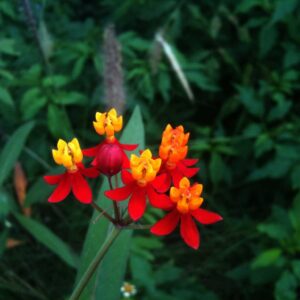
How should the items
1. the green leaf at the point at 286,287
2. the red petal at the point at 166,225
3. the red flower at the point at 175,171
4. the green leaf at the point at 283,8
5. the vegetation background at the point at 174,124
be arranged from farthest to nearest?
the green leaf at the point at 283,8
the vegetation background at the point at 174,124
the green leaf at the point at 286,287
the red flower at the point at 175,171
the red petal at the point at 166,225

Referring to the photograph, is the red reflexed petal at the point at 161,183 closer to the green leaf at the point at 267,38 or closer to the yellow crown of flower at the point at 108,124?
the yellow crown of flower at the point at 108,124

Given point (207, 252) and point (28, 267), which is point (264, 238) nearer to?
point (207, 252)

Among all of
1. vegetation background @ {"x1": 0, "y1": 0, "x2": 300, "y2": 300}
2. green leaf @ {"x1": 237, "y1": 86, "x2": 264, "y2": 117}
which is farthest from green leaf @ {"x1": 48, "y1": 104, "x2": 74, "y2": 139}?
green leaf @ {"x1": 237, "y1": 86, "x2": 264, "y2": 117}

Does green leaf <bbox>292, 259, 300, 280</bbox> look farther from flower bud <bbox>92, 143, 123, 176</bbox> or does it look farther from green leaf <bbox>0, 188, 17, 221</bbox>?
flower bud <bbox>92, 143, 123, 176</bbox>

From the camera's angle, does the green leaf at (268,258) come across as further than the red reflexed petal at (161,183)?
Yes

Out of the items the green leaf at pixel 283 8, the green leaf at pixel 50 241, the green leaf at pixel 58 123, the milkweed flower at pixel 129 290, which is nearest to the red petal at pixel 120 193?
the green leaf at pixel 50 241

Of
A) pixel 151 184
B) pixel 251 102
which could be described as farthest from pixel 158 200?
pixel 251 102

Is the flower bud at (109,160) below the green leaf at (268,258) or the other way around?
the other way around

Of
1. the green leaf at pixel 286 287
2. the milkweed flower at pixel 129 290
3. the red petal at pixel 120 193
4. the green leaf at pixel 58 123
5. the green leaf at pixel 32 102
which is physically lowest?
the green leaf at pixel 286 287
